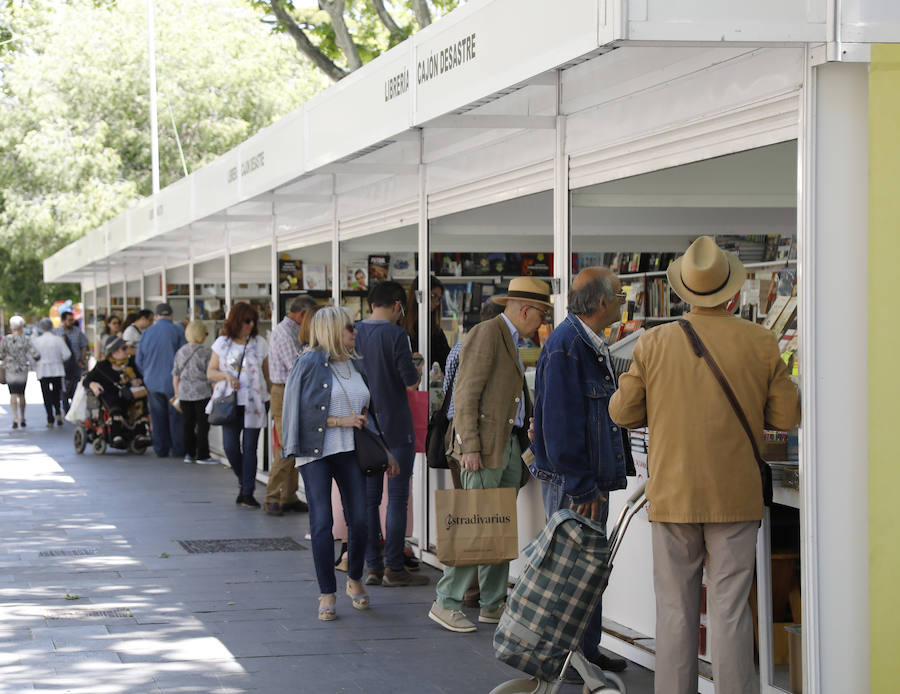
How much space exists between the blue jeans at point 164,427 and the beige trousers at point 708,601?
10.8m

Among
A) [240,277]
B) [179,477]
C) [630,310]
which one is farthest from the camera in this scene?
[240,277]

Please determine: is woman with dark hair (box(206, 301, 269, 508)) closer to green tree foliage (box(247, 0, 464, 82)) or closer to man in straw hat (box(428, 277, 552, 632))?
man in straw hat (box(428, 277, 552, 632))

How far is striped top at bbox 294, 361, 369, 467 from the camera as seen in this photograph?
260 inches

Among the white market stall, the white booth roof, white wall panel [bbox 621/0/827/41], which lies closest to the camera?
white wall panel [bbox 621/0/827/41]

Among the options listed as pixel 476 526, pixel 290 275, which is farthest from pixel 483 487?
pixel 290 275

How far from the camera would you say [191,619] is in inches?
265

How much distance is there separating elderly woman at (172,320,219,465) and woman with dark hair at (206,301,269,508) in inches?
95.6

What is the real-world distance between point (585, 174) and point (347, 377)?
5.17 feet

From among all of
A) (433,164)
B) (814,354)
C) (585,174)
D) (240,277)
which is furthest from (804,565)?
(240,277)

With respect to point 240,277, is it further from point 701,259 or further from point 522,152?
point 701,259

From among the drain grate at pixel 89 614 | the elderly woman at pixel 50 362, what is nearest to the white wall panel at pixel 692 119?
the drain grate at pixel 89 614

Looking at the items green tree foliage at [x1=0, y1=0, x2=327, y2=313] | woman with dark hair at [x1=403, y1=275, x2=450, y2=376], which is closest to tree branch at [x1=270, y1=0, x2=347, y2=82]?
woman with dark hair at [x1=403, y1=275, x2=450, y2=376]

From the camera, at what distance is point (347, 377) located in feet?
22.1

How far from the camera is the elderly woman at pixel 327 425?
657 centimetres
